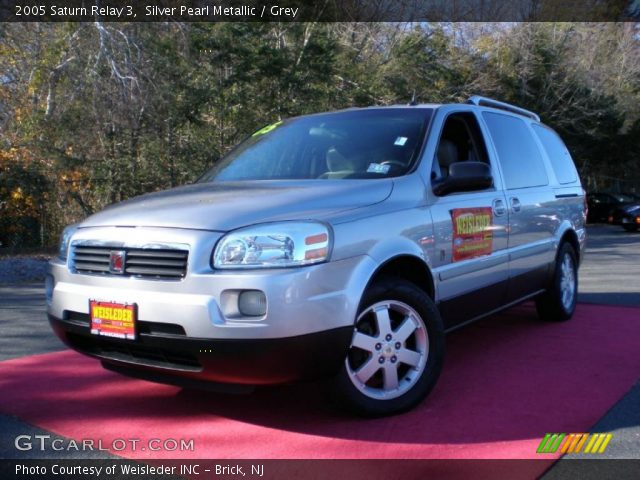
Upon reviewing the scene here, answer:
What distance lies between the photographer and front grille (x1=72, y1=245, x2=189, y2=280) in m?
3.40

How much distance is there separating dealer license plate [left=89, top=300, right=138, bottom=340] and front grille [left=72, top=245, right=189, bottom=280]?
175 millimetres

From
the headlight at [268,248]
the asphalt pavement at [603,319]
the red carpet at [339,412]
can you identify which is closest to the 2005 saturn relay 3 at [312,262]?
the headlight at [268,248]

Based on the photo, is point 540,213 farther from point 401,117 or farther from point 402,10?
point 402,10

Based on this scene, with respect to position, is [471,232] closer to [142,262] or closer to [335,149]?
[335,149]

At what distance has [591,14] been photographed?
107ft

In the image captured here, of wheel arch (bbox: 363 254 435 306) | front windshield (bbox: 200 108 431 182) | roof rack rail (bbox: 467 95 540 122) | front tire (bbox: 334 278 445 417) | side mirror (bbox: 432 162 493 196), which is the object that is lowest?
front tire (bbox: 334 278 445 417)

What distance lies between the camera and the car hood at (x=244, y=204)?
137 inches

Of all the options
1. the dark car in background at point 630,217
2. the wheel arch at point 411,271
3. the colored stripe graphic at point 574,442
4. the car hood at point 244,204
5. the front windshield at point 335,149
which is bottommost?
the dark car in background at point 630,217

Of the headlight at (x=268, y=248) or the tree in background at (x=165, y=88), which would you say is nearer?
the headlight at (x=268, y=248)

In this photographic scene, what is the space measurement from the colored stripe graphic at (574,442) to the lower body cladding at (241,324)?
1.17 m

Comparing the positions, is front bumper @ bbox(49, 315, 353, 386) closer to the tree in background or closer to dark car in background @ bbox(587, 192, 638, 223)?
the tree in background

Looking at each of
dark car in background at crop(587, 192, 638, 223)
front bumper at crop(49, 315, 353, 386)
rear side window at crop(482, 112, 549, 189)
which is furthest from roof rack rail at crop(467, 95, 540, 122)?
dark car in background at crop(587, 192, 638, 223)

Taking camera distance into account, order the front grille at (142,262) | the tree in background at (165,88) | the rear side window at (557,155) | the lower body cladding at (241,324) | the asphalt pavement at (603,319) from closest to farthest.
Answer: the lower body cladding at (241,324), the front grille at (142,262), the asphalt pavement at (603,319), the rear side window at (557,155), the tree in background at (165,88)

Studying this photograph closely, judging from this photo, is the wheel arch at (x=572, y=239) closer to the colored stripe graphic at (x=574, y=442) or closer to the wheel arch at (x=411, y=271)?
the wheel arch at (x=411, y=271)
